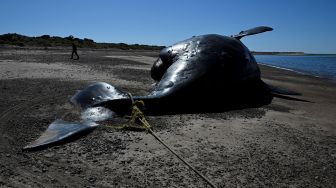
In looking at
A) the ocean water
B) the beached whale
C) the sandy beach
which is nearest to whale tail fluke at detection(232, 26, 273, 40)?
the beached whale

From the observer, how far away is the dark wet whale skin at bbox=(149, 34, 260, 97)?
7898 mm

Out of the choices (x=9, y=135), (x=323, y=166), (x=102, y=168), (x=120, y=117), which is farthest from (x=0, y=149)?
(x=323, y=166)

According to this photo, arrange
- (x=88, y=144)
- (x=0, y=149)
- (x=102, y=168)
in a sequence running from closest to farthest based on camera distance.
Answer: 1. (x=102, y=168)
2. (x=0, y=149)
3. (x=88, y=144)

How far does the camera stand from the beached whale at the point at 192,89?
6629 millimetres

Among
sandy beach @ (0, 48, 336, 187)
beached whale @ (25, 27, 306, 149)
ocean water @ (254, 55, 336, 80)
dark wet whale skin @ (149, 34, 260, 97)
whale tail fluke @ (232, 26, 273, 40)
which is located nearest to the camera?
sandy beach @ (0, 48, 336, 187)

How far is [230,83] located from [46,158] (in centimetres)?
544

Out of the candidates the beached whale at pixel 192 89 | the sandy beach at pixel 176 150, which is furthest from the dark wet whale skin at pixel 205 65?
the sandy beach at pixel 176 150

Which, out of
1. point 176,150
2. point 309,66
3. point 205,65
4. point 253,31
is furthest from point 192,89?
point 309,66

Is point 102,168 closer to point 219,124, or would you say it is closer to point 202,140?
point 202,140

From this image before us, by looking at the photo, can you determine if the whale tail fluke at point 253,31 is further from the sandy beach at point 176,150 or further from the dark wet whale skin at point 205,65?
the sandy beach at point 176,150

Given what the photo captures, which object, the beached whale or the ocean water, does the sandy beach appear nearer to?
the beached whale

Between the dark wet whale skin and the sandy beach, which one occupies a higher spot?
the dark wet whale skin

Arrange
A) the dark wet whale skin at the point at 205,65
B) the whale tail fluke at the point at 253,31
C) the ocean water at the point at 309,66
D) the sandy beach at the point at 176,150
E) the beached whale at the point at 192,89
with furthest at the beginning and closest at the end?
the ocean water at the point at 309,66 < the whale tail fluke at the point at 253,31 < the dark wet whale skin at the point at 205,65 < the beached whale at the point at 192,89 < the sandy beach at the point at 176,150

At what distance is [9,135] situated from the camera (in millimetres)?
5516
